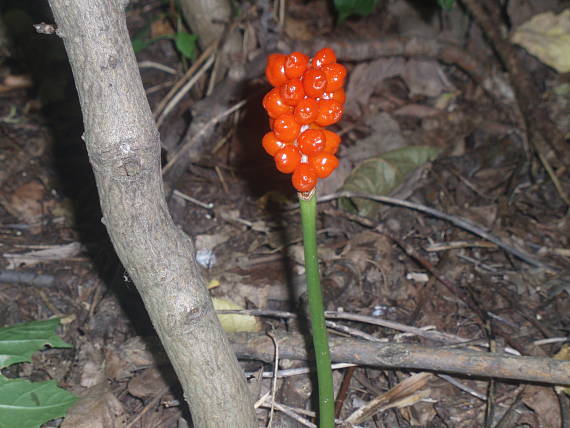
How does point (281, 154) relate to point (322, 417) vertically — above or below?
above

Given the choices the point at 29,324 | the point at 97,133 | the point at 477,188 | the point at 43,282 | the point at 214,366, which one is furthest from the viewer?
the point at 477,188

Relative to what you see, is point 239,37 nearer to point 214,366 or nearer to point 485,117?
point 485,117

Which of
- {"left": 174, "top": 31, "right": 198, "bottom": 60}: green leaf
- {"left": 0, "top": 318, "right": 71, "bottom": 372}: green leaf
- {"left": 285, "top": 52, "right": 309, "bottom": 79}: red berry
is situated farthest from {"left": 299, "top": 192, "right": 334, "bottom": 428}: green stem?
{"left": 174, "top": 31, "right": 198, "bottom": 60}: green leaf

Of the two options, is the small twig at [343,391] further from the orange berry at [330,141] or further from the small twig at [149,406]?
the orange berry at [330,141]

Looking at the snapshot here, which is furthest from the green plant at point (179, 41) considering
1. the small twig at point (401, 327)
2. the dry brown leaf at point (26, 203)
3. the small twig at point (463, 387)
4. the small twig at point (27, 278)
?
the small twig at point (463, 387)

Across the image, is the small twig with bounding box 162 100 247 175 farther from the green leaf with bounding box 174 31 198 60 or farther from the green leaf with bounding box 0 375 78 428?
the green leaf with bounding box 0 375 78 428

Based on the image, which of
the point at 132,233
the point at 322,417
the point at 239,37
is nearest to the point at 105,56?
the point at 132,233
